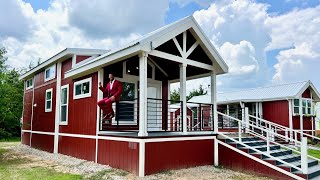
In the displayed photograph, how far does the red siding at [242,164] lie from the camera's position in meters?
7.09

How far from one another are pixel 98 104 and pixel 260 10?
871cm

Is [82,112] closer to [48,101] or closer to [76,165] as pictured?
[76,165]

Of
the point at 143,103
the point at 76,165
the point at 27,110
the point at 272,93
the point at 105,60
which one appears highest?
the point at 105,60

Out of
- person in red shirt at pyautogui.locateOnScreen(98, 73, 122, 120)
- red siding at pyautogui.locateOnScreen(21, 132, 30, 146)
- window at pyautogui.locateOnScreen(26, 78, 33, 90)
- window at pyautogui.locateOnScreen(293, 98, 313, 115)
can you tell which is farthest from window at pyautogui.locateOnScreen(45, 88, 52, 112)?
window at pyautogui.locateOnScreen(293, 98, 313, 115)

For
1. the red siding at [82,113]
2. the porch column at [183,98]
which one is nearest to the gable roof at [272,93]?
the porch column at [183,98]

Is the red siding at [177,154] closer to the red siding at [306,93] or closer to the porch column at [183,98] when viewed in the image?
the porch column at [183,98]

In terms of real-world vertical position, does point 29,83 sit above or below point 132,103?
above

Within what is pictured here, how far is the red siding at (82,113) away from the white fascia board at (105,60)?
307 millimetres

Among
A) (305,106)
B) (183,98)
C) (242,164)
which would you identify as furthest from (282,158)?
(305,106)

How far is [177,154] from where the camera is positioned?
24.6 ft

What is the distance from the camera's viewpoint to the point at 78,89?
1001cm

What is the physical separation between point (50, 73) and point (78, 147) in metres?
4.49

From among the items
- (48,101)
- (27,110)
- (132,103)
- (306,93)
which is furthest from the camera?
(306,93)

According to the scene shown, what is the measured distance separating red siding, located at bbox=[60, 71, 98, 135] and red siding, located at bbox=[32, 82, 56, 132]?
3.80 feet
